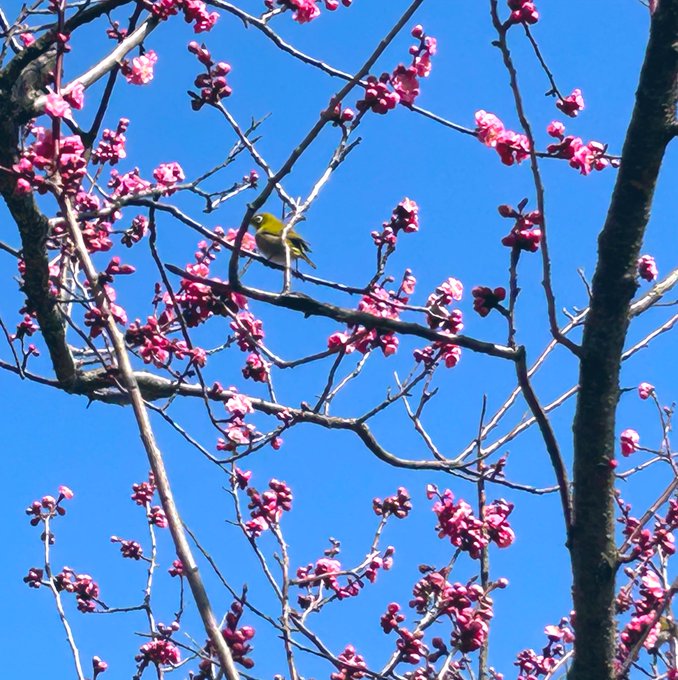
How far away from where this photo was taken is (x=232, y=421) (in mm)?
4758

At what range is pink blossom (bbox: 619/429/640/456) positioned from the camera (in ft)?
16.0

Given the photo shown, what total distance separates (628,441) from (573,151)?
190 centimetres

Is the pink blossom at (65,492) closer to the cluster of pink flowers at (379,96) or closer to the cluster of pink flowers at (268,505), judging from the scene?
the cluster of pink flowers at (268,505)

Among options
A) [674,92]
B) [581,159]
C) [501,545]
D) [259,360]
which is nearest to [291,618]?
[501,545]

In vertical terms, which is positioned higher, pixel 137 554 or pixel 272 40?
pixel 272 40

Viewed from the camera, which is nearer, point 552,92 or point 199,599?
point 199,599

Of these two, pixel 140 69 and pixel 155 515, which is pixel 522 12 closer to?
pixel 140 69

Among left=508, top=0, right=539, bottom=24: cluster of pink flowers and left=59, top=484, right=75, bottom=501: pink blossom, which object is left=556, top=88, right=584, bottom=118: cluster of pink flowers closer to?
left=508, top=0, right=539, bottom=24: cluster of pink flowers

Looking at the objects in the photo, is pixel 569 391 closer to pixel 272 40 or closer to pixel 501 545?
pixel 501 545

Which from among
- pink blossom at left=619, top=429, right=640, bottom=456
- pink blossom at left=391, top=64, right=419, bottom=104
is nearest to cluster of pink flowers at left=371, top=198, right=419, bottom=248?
pink blossom at left=391, top=64, right=419, bottom=104

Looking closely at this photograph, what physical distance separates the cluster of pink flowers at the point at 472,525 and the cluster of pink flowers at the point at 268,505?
105 cm

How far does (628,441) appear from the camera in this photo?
16.0 feet

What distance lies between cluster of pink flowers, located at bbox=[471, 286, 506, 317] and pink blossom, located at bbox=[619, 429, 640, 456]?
2.56m

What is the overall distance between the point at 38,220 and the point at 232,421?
136 cm
